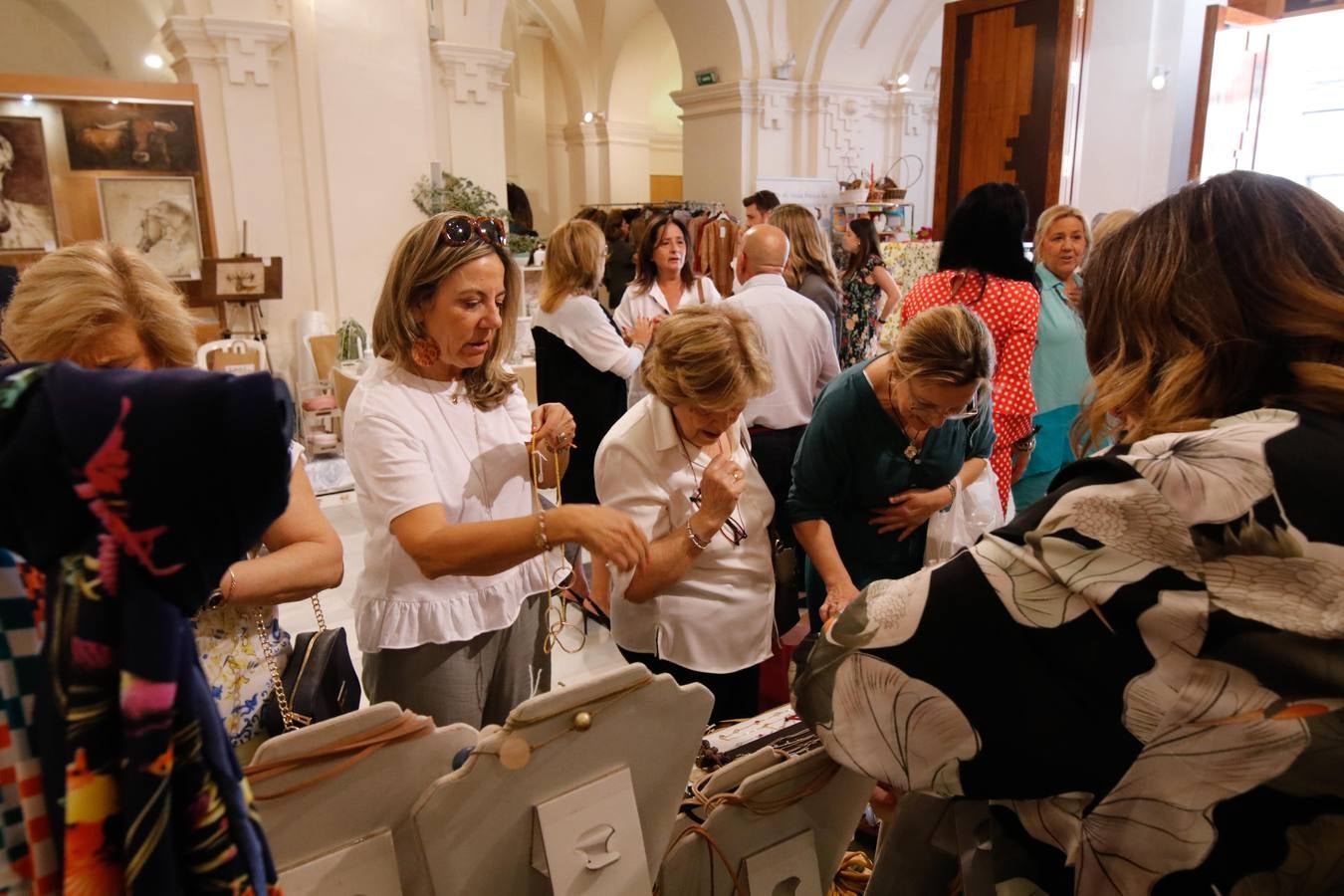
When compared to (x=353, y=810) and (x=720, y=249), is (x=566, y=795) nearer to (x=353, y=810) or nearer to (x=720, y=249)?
(x=353, y=810)

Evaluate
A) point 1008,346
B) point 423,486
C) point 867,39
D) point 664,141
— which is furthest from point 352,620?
point 664,141

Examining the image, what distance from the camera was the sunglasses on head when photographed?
62.1 inches

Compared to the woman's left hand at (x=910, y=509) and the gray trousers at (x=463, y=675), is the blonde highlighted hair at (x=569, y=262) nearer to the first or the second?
the woman's left hand at (x=910, y=509)

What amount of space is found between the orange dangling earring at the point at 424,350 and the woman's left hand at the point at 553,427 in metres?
0.27

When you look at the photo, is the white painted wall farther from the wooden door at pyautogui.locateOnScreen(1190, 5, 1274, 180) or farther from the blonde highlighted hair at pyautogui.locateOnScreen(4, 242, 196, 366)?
the blonde highlighted hair at pyautogui.locateOnScreen(4, 242, 196, 366)

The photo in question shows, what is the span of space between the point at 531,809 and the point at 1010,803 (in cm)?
57

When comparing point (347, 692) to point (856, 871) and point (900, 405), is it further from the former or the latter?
point (900, 405)

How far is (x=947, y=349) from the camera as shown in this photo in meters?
1.91

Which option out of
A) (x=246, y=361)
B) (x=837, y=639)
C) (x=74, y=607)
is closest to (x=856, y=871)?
(x=837, y=639)

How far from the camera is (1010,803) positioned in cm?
99

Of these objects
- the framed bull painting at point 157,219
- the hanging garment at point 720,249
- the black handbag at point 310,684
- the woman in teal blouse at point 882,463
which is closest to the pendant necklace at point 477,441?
the black handbag at point 310,684

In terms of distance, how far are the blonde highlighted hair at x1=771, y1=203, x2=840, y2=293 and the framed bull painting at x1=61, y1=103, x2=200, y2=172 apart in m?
4.51

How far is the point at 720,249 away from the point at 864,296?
1675mm

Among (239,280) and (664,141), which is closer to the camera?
(239,280)
